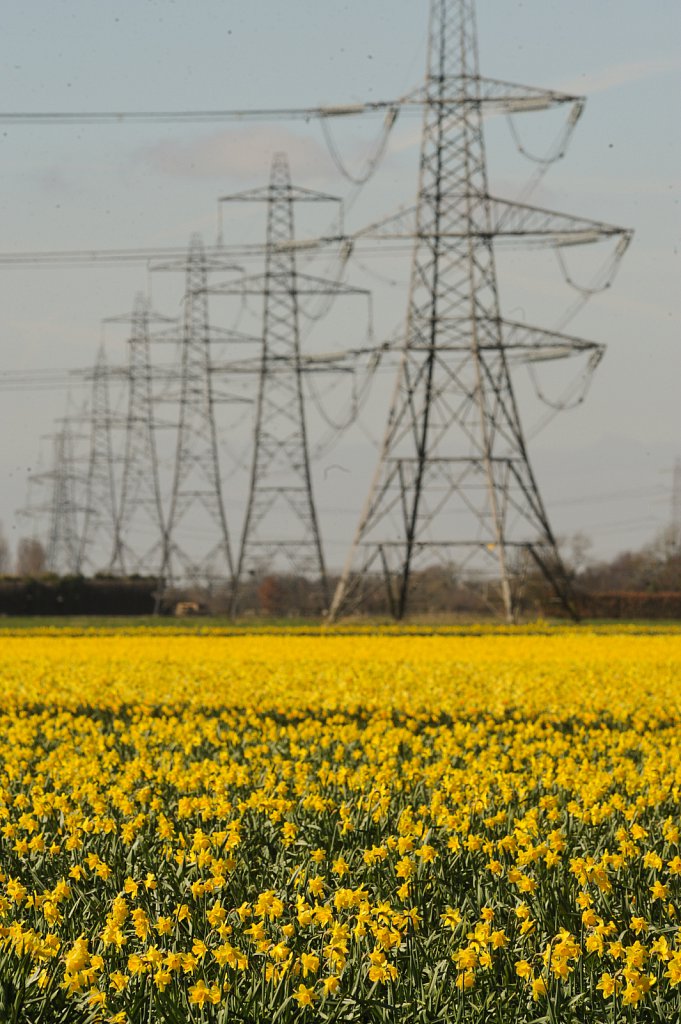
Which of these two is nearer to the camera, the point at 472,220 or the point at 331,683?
the point at 331,683

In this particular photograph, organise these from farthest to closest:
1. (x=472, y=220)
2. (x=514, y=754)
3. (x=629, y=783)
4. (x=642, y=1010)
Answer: (x=472, y=220) < (x=514, y=754) < (x=629, y=783) < (x=642, y=1010)

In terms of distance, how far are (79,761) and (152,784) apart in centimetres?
92

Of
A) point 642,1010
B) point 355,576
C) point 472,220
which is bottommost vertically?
point 642,1010

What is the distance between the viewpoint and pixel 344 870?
16.6 ft

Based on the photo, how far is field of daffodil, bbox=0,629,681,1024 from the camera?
13.3ft

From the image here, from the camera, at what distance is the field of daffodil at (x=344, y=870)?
159 inches

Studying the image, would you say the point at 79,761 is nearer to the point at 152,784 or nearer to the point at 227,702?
the point at 152,784

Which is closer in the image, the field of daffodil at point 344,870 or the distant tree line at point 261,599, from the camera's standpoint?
the field of daffodil at point 344,870

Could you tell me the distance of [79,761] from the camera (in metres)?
7.92

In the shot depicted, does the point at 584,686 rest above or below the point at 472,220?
below

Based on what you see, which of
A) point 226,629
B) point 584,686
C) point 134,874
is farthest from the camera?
point 226,629

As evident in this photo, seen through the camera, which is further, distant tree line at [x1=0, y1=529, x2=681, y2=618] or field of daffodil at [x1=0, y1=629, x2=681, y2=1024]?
distant tree line at [x1=0, y1=529, x2=681, y2=618]

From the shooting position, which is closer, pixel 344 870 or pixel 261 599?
pixel 344 870

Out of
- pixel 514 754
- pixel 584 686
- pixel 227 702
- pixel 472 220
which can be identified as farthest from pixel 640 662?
pixel 472 220
